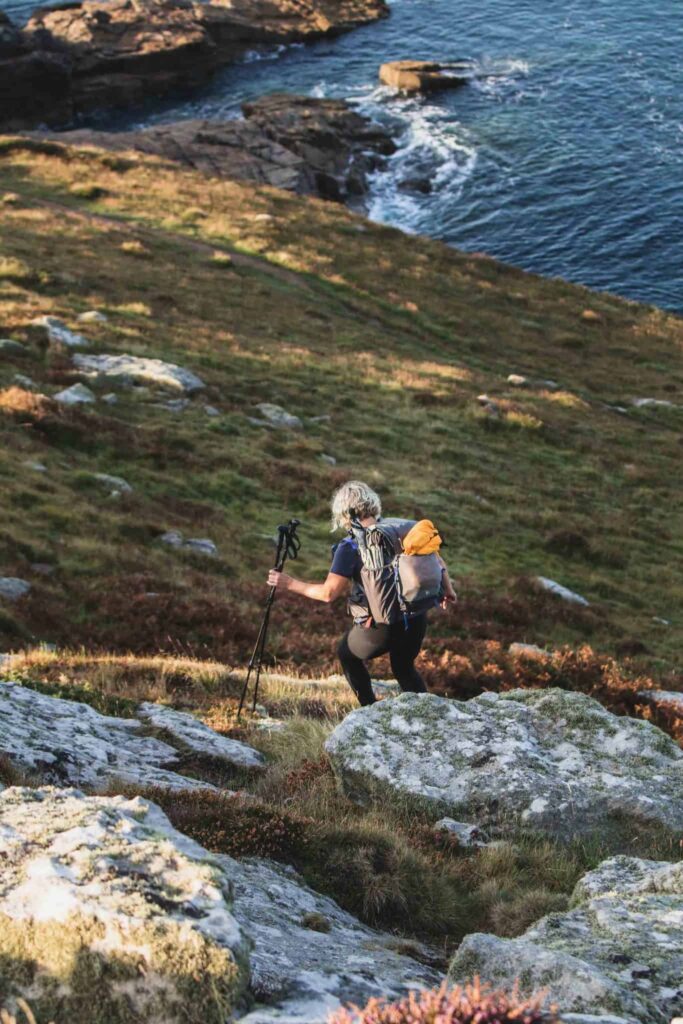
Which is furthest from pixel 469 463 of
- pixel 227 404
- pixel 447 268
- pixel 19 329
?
pixel 447 268

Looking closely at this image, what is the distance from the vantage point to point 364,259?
177ft

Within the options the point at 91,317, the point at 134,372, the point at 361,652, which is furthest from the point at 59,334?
the point at 361,652

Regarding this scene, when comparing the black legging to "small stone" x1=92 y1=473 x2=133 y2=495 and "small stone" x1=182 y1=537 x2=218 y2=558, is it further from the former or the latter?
"small stone" x1=92 y1=473 x2=133 y2=495

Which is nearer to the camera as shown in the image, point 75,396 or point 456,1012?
point 456,1012

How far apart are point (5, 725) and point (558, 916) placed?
15.7 feet

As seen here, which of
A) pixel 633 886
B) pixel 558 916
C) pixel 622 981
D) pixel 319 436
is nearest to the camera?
pixel 622 981

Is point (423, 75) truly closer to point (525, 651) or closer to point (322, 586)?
point (525, 651)

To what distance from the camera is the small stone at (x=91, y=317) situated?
32891 millimetres

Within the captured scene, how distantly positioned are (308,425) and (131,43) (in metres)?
75.1

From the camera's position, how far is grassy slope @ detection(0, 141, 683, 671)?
18578 millimetres

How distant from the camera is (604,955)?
563cm

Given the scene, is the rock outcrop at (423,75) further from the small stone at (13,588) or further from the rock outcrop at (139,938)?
the rock outcrop at (139,938)

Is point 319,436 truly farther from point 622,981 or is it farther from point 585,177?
point 585,177

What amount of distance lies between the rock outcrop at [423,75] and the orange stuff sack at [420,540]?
3309 inches
